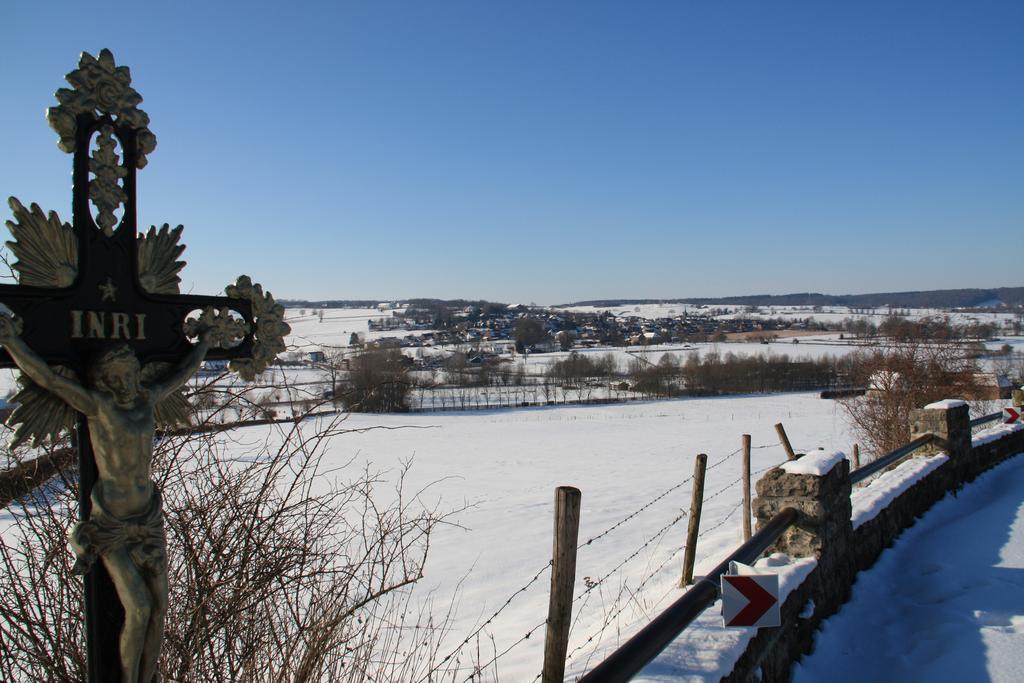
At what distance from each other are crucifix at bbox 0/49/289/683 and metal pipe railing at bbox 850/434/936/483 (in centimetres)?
647

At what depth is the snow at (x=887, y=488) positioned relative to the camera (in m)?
6.64

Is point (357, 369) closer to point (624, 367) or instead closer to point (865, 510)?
point (865, 510)

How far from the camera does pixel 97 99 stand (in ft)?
5.31

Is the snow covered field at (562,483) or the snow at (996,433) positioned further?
the snow at (996,433)

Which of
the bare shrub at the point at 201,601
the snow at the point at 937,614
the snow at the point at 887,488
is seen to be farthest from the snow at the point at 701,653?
the snow at the point at 887,488

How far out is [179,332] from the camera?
5.80ft

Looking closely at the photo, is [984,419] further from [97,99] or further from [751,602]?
[97,99]

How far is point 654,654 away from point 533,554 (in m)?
8.48

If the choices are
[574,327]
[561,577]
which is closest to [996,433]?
[561,577]

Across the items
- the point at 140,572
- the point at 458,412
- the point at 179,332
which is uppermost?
the point at 179,332

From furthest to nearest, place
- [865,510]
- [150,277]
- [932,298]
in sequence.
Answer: [932,298], [865,510], [150,277]

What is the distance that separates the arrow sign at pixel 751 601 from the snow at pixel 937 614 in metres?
1.16

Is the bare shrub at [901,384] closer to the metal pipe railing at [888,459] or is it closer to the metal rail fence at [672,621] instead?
the metal pipe railing at [888,459]

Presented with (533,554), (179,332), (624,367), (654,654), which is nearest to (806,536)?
(654,654)
